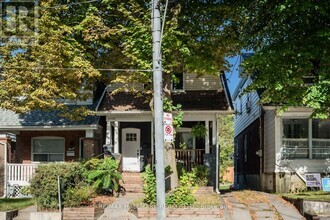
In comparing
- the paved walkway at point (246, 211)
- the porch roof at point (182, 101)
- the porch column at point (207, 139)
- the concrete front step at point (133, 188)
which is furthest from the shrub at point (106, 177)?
the porch column at point (207, 139)

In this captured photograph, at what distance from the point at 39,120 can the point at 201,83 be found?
806cm

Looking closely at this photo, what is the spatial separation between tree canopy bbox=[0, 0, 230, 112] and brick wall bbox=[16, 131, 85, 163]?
169 inches

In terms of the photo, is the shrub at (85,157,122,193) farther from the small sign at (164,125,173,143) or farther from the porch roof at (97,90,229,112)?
the small sign at (164,125,173,143)

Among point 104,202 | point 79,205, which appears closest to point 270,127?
point 104,202

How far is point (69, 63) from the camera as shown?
699 inches

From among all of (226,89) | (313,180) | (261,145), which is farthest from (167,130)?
(261,145)

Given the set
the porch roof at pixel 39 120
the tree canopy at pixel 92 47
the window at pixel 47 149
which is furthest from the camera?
the window at pixel 47 149

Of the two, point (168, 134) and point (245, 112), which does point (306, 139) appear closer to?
point (245, 112)

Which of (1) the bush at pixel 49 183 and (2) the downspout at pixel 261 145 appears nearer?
(1) the bush at pixel 49 183

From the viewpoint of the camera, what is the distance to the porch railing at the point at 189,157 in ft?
65.2

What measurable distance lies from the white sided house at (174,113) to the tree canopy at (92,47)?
2.15m

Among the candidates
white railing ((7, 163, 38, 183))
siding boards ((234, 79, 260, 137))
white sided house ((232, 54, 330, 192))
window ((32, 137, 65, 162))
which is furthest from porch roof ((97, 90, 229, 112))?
white railing ((7, 163, 38, 183))

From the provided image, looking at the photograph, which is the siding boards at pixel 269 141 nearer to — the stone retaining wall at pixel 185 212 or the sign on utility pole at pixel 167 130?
the stone retaining wall at pixel 185 212

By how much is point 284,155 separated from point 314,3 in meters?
7.72
